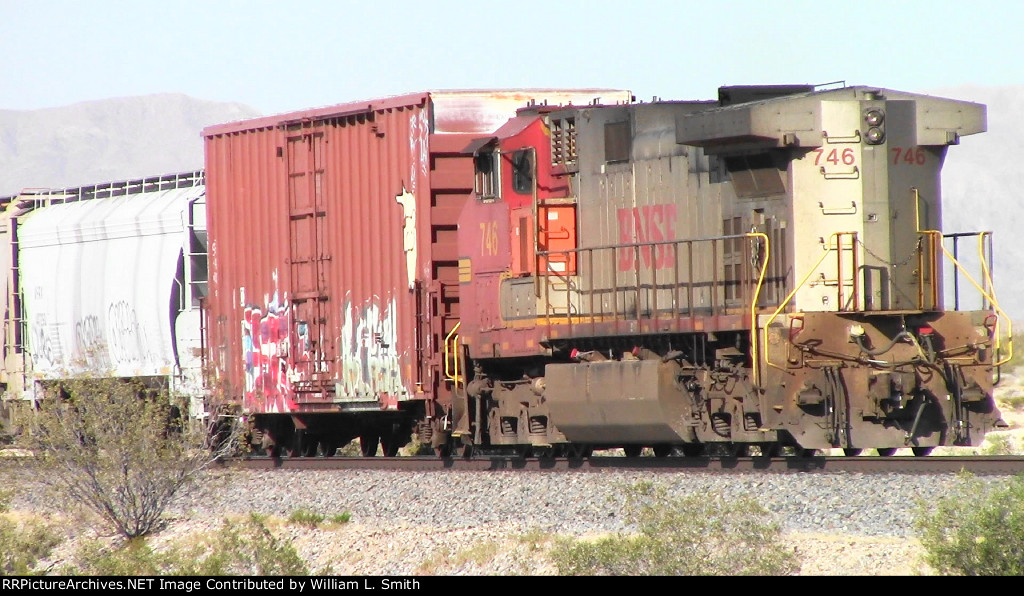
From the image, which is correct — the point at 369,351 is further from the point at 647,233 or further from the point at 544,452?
the point at 647,233

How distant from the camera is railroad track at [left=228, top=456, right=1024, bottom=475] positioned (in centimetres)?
1220

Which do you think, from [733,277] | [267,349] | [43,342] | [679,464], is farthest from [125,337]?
[733,277]

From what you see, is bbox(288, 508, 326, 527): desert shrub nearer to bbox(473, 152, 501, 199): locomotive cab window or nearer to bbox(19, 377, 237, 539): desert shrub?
bbox(19, 377, 237, 539): desert shrub

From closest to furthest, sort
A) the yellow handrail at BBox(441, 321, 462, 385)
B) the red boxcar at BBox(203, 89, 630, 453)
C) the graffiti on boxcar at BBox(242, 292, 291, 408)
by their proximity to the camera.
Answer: the yellow handrail at BBox(441, 321, 462, 385) → the red boxcar at BBox(203, 89, 630, 453) → the graffiti on boxcar at BBox(242, 292, 291, 408)

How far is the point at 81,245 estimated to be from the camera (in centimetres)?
2150

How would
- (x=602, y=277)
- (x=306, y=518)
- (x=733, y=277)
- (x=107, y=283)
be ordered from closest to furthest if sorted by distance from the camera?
1. (x=306, y=518)
2. (x=733, y=277)
3. (x=602, y=277)
4. (x=107, y=283)

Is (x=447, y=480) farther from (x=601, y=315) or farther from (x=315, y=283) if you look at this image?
(x=315, y=283)

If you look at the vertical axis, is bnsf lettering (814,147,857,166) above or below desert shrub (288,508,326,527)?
above

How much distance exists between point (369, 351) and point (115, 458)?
4.06 metres

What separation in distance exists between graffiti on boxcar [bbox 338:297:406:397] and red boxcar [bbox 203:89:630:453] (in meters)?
0.02

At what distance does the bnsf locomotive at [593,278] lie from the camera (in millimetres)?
12805

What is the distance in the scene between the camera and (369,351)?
1708cm

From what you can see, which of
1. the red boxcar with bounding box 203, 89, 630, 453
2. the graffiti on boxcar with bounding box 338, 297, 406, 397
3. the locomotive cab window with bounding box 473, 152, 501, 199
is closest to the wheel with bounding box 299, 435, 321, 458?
the red boxcar with bounding box 203, 89, 630, 453
